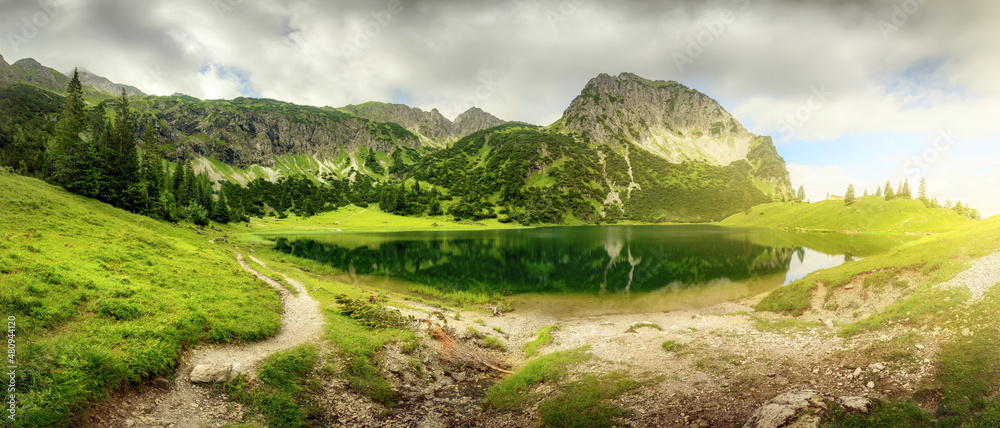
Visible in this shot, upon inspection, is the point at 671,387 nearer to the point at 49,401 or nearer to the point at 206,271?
the point at 49,401

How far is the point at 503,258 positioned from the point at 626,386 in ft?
165

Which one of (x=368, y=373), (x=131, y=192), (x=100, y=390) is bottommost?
(x=368, y=373)

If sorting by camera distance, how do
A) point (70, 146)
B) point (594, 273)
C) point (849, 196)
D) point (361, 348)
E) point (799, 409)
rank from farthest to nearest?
point (849, 196), point (594, 273), point (70, 146), point (361, 348), point (799, 409)

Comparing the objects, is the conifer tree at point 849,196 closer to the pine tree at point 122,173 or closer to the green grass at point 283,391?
the green grass at point 283,391

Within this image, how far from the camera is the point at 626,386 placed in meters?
12.4

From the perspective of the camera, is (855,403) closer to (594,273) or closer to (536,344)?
(536,344)

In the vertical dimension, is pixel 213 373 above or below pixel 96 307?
below

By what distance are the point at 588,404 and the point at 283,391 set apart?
420 inches

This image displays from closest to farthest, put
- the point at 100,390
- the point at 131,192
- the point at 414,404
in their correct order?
the point at 100,390 → the point at 414,404 → the point at 131,192

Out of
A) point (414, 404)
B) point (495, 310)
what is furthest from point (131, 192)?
point (414, 404)

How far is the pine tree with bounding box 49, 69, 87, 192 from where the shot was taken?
40.9 m

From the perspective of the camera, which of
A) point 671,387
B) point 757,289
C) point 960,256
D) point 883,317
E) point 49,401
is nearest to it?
point 49,401

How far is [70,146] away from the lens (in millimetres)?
44031

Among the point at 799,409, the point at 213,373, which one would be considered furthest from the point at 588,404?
the point at 213,373
